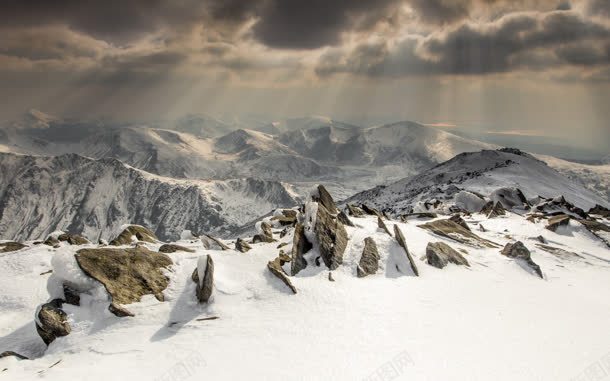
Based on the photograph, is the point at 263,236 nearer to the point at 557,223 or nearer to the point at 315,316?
the point at 315,316

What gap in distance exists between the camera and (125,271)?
24.3m

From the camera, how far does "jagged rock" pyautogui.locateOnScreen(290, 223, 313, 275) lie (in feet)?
90.6

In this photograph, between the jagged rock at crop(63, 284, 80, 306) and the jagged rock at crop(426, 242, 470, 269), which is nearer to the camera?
the jagged rock at crop(63, 284, 80, 306)

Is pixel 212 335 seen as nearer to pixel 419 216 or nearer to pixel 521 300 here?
pixel 521 300

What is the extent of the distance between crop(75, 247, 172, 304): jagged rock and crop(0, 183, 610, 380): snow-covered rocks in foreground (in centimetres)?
18

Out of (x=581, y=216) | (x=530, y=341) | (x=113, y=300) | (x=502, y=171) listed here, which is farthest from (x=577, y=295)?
(x=502, y=171)

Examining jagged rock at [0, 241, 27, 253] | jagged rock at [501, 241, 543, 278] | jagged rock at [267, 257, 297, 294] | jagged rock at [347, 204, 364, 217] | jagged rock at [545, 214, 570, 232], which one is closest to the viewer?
jagged rock at [267, 257, 297, 294]

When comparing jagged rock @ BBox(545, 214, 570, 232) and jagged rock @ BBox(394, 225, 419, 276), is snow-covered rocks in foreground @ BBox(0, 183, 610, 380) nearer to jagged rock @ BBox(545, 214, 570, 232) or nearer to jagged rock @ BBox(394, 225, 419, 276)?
jagged rock @ BBox(394, 225, 419, 276)

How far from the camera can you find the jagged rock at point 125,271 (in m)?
22.8

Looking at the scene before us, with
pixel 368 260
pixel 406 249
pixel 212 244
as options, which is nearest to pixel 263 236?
pixel 212 244

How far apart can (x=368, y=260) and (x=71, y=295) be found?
22668 millimetres

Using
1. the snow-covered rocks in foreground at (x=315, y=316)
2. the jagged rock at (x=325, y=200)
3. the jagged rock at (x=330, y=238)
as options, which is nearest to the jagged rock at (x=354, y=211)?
the jagged rock at (x=325, y=200)

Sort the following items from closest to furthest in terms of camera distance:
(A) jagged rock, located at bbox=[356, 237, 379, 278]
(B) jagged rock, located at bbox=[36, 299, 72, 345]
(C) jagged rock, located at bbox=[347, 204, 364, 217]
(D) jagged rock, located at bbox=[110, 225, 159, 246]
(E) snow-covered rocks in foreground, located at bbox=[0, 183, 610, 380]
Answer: (E) snow-covered rocks in foreground, located at bbox=[0, 183, 610, 380] < (B) jagged rock, located at bbox=[36, 299, 72, 345] < (A) jagged rock, located at bbox=[356, 237, 379, 278] < (D) jagged rock, located at bbox=[110, 225, 159, 246] < (C) jagged rock, located at bbox=[347, 204, 364, 217]

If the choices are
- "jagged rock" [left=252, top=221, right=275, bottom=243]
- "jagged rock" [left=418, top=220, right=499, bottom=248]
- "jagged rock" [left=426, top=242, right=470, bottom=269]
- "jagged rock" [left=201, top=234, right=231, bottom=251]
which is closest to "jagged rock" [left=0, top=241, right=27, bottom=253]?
"jagged rock" [left=201, top=234, right=231, bottom=251]
